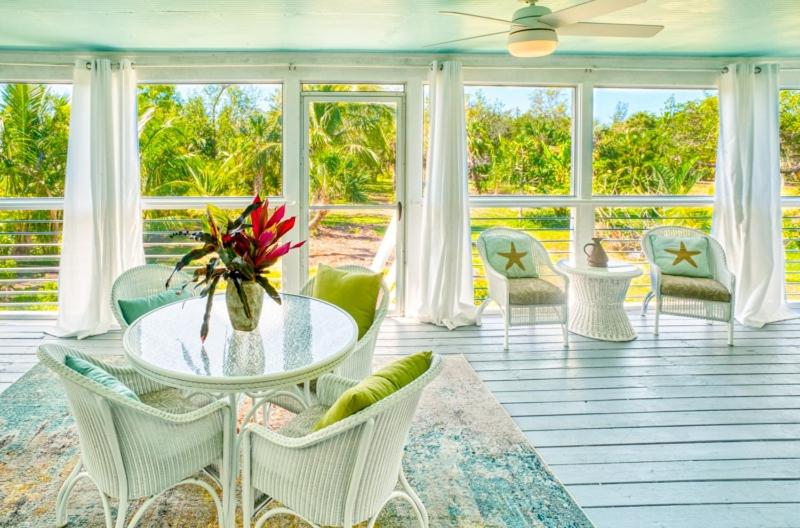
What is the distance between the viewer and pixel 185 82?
14.8ft

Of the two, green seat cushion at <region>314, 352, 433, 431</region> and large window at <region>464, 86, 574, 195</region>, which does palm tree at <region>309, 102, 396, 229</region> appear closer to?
large window at <region>464, 86, 574, 195</region>

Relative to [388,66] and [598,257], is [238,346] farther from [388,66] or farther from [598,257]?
[388,66]

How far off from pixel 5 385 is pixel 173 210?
196 cm

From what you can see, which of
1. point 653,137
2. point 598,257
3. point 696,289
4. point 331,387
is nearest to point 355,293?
point 331,387

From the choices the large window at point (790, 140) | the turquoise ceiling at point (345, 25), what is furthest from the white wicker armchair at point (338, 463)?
the large window at point (790, 140)

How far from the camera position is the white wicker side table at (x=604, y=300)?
4.08 meters

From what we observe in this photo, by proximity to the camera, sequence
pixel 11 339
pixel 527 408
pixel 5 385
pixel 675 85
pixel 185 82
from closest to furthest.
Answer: pixel 527 408
pixel 5 385
pixel 11 339
pixel 185 82
pixel 675 85

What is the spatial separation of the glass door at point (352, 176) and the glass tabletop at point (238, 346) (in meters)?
2.33

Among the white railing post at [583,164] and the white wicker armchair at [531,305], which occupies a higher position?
the white railing post at [583,164]

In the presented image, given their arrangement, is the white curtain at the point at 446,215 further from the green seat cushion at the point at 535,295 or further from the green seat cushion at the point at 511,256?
the green seat cushion at the point at 535,295

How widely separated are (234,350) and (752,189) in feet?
15.5

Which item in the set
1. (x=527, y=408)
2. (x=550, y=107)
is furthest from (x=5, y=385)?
(x=550, y=107)

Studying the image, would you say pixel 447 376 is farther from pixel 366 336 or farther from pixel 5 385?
pixel 5 385

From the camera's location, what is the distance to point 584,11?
2506mm
